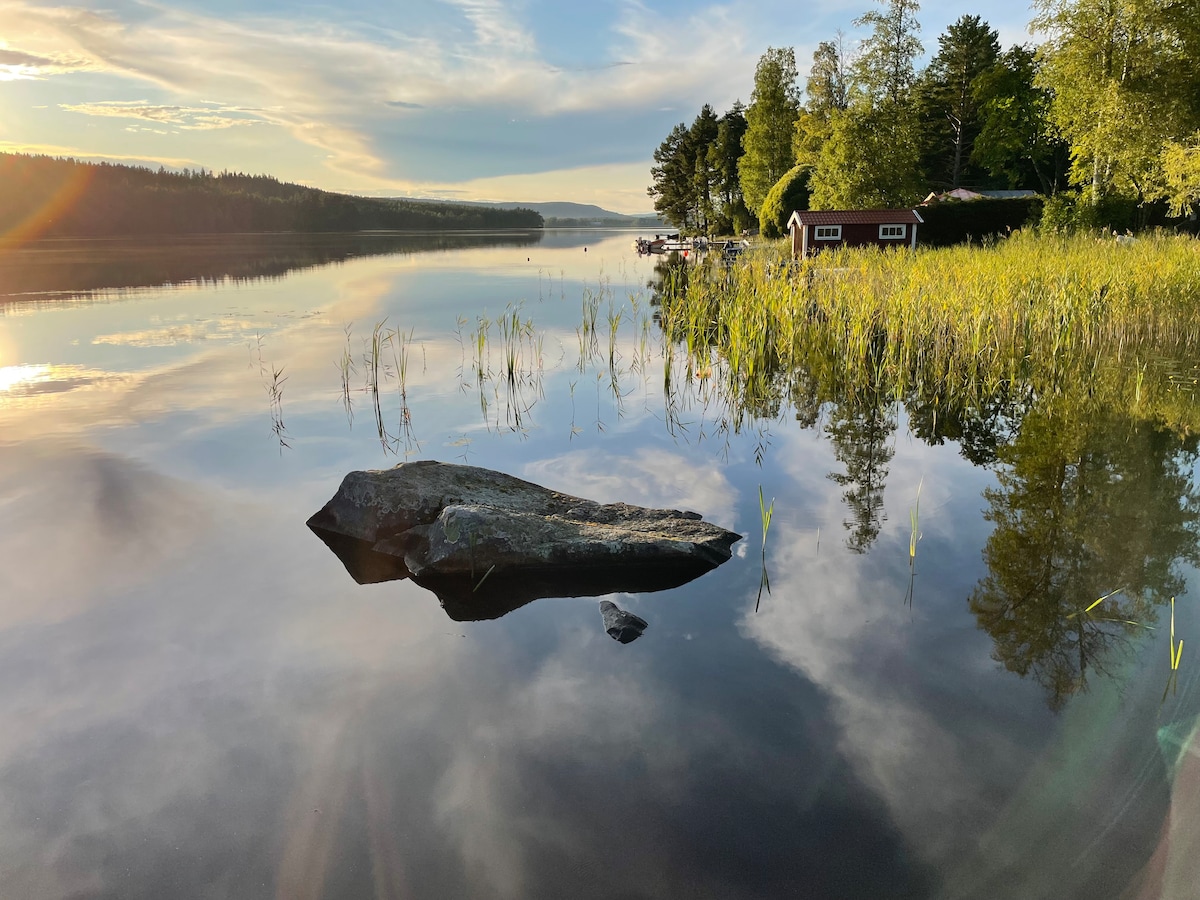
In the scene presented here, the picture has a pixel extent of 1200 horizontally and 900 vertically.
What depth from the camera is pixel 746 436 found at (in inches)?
352

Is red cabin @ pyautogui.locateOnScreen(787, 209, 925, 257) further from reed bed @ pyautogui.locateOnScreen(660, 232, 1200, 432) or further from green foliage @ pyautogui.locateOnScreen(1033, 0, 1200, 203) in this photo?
reed bed @ pyautogui.locateOnScreen(660, 232, 1200, 432)

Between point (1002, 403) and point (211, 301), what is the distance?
21596mm

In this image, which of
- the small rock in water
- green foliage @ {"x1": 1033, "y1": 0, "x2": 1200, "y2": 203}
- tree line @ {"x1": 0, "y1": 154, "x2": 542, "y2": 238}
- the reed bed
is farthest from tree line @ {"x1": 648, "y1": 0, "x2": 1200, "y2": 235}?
tree line @ {"x1": 0, "y1": 154, "x2": 542, "y2": 238}

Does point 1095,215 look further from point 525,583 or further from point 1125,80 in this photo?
point 525,583

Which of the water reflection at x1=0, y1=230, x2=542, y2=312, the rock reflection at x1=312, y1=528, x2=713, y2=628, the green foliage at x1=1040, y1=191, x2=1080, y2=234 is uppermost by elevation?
the green foliage at x1=1040, y1=191, x2=1080, y2=234

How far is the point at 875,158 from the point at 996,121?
22375mm

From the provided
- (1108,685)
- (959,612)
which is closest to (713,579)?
(959,612)

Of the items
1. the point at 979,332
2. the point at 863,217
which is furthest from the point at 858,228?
the point at 979,332

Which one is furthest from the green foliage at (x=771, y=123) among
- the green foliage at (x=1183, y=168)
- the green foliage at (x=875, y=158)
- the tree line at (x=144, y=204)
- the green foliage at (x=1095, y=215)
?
the tree line at (x=144, y=204)

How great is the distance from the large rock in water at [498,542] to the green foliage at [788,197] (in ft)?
138

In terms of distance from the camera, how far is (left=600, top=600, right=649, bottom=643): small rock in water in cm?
460

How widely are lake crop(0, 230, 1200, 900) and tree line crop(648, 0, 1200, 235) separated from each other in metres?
20.7

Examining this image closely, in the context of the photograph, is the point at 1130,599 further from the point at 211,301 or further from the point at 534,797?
the point at 211,301

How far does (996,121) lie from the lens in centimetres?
5025
